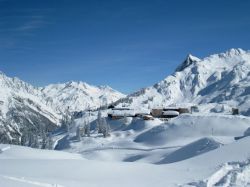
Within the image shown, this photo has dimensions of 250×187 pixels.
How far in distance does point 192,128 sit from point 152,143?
41.9 feet

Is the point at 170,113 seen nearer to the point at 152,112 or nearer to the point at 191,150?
the point at 152,112

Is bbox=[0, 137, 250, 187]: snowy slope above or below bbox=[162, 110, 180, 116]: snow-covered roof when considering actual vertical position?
below

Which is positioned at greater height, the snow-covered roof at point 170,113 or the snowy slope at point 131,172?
the snow-covered roof at point 170,113

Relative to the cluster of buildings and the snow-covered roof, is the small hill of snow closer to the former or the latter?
the cluster of buildings

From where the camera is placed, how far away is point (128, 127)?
141500 mm

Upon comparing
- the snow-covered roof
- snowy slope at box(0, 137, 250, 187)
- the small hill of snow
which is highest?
the snow-covered roof

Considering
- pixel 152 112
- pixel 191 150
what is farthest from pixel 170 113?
pixel 191 150

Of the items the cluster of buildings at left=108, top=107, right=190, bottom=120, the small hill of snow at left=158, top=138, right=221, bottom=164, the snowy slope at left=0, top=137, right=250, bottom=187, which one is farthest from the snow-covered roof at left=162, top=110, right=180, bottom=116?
the snowy slope at left=0, top=137, right=250, bottom=187

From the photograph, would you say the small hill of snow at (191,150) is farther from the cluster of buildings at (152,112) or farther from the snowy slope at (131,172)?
the cluster of buildings at (152,112)

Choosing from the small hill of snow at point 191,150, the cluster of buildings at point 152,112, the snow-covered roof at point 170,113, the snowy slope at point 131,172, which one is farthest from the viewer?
the cluster of buildings at point 152,112

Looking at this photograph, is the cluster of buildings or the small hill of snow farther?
the cluster of buildings

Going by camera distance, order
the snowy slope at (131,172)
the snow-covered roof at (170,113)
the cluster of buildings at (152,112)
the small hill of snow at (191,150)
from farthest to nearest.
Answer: the cluster of buildings at (152,112)
the snow-covered roof at (170,113)
the small hill of snow at (191,150)
the snowy slope at (131,172)

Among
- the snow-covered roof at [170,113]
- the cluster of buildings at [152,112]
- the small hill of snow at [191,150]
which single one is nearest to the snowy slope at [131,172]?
the small hill of snow at [191,150]

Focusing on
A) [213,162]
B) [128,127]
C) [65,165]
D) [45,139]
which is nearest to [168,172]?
[213,162]
